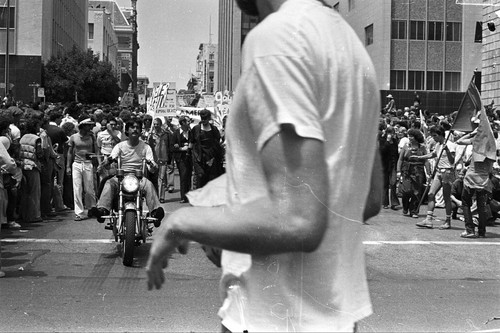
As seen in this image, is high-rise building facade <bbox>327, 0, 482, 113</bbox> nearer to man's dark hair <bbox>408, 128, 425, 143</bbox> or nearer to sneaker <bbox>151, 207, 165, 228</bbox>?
man's dark hair <bbox>408, 128, 425, 143</bbox>

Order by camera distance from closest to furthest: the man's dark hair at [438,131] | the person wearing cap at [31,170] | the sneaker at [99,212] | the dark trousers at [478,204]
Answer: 1. the sneaker at [99,212]
2. the dark trousers at [478,204]
3. the person wearing cap at [31,170]
4. the man's dark hair at [438,131]

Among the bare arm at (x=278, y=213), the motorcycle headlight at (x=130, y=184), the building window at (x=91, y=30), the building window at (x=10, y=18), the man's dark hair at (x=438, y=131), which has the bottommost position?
the motorcycle headlight at (x=130, y=184)

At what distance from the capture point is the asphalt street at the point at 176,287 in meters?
6.03

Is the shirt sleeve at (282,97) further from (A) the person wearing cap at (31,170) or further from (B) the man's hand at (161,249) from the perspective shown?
(A) the person wearing cap at (31,170)

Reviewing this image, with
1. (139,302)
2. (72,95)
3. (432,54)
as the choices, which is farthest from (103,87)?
(139,302)

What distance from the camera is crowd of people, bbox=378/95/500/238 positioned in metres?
11.4

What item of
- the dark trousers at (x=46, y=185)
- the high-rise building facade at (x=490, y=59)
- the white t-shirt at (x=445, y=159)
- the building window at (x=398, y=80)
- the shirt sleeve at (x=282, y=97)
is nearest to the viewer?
the shirt sleeve at (x=282, y=97)

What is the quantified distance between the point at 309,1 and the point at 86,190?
11627 mm

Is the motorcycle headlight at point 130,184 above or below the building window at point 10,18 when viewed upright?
below

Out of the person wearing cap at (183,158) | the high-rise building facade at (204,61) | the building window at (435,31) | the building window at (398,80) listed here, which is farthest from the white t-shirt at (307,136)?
the building window at (435,31)

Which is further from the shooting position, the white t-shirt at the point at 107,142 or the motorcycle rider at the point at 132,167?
the white t-shirt at the point at 107,142

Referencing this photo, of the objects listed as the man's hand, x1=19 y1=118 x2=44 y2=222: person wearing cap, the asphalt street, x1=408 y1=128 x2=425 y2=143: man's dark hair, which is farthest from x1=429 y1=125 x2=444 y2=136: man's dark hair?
the man's hand

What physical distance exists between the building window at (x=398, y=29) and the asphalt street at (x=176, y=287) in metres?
27.5

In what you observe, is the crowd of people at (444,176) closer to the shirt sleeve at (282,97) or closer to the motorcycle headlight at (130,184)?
the motorcycle headlight at (130,184)
